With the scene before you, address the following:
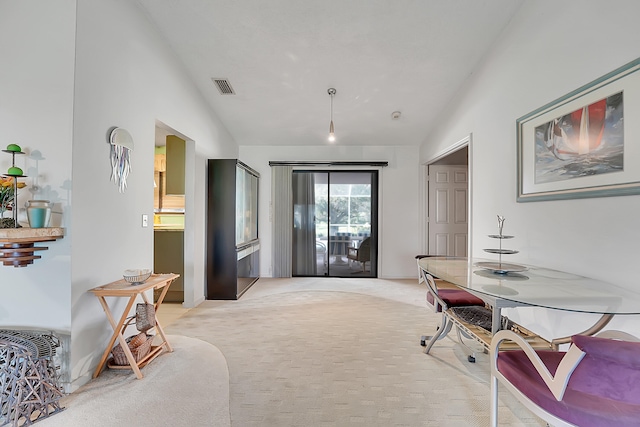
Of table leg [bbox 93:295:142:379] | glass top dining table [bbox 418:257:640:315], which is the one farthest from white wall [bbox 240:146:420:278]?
table leg [bbox 93:295:142:379]

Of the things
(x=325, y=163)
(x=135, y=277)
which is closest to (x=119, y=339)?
(x=135, y=277)

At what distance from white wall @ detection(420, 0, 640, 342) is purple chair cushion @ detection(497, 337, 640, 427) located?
985mm

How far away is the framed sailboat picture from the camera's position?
1745 millimetres

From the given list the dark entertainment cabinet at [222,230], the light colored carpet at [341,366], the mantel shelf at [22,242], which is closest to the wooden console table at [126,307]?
the mantel shelf at [22,242]

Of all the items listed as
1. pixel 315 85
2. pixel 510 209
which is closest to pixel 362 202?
pixel 315 85

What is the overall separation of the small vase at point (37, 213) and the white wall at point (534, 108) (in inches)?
142

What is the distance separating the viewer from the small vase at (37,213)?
1866 millimetres

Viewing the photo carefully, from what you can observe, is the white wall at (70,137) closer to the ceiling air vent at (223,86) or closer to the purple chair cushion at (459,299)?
the ceiling air vent at (223,86)

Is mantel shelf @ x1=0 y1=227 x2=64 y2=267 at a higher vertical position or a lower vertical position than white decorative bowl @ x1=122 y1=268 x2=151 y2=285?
higher

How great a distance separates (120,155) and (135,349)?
159 cm

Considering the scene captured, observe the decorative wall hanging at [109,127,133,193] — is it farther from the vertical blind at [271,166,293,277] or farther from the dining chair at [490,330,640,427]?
the vertical blind at [271,166,293,277]

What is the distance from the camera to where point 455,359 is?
252cm

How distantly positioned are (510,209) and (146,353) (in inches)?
138

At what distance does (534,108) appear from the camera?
251cm
